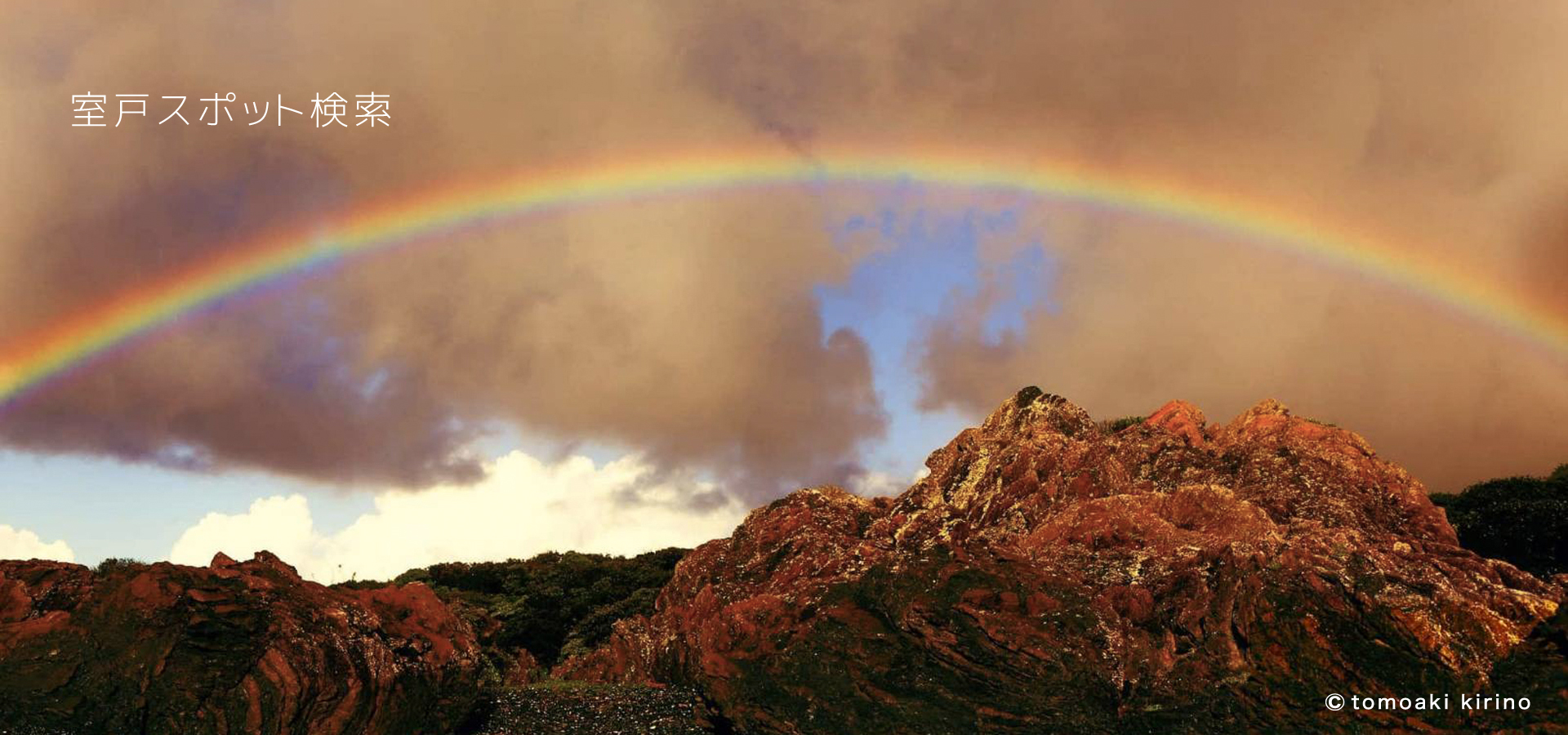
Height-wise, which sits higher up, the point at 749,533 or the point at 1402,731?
the point at 749,533

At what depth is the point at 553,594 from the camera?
48.2m

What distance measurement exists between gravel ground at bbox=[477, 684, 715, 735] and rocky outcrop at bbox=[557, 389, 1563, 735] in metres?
1.30

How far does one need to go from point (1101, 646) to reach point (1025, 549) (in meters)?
4.25

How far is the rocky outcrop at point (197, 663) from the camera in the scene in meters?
19.7

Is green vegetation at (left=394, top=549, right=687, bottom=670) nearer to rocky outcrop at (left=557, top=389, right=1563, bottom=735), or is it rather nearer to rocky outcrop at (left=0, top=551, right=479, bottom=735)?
rocky outcrop at (left=0, top=551, right=479, bottom=735)

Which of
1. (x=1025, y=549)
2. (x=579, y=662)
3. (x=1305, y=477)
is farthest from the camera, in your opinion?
(x=579, y=662)

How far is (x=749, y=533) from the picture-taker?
2966 centimetres

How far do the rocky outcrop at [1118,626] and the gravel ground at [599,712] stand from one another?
4.27 ft

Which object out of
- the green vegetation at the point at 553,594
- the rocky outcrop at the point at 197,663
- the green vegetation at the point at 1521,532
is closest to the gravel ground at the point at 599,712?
the rocky outcrop at the point at 197,663

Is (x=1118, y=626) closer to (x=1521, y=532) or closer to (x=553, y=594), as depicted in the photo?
(x=1521, y=532)

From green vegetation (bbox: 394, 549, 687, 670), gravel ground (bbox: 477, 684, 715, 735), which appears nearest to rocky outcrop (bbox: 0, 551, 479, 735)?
gravel ground (bbox: 477, 684, 715, 735)

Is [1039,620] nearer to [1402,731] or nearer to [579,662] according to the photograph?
[1402,731]

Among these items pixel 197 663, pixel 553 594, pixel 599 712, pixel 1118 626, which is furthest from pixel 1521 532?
pixel 197 663

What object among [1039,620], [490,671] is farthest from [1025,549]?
[490,671]
